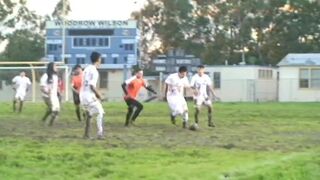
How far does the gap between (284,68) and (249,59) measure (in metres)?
17.2

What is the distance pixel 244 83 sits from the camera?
66.2m

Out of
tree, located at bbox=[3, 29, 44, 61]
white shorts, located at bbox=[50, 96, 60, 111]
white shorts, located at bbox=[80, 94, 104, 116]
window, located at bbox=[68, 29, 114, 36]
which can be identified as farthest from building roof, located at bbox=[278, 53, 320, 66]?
white shorts, located at bbox=[80, 94, 104, 116]

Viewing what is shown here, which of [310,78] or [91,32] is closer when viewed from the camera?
[310,78]

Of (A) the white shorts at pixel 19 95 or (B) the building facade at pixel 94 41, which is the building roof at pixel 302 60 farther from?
(A) the white shorts at pixel 19 95

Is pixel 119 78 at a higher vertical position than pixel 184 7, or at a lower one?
lower

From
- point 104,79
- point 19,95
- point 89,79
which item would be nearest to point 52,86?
point 89,79

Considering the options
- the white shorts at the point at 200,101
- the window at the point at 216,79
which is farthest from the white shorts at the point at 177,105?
the window at the point at 216,79

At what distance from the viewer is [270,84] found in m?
69.5

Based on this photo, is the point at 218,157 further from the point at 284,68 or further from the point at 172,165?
the point at 284,68

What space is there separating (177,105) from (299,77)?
44.1m

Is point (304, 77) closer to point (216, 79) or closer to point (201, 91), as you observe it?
point (216, 79)

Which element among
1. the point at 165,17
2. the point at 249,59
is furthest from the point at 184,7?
the point at 249,59

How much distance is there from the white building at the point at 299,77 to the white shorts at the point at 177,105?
139 feet

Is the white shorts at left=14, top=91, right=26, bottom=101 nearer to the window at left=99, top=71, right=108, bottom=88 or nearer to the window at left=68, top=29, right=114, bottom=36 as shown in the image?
the window at left=99, top=71, right=108, bottom=88
